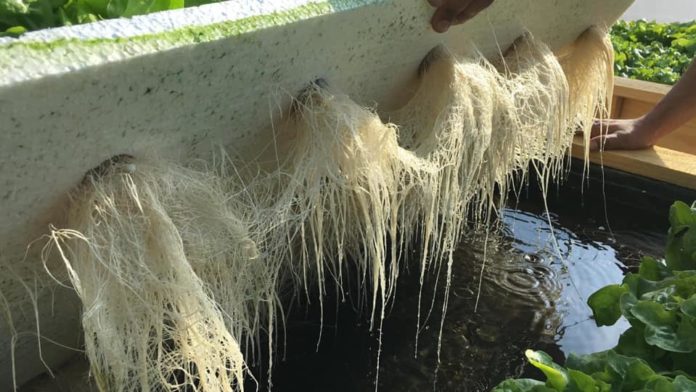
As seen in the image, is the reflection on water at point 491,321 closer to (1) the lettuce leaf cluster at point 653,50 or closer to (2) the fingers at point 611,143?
(2) the fingers at point 611,143

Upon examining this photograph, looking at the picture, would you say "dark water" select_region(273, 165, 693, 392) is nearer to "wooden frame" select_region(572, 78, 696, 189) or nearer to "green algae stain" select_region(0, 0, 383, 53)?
"wooden frame" select_region(572, 78, 696, 189)

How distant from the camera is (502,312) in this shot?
1700 millimetres

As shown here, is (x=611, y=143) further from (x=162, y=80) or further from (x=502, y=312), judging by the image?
(x=162, y=80)

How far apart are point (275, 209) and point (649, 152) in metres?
1.48

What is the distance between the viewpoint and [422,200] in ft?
4.53

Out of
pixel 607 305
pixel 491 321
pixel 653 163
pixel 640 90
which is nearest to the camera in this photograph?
pixel 607 305

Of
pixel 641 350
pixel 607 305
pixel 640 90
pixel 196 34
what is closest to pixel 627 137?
pixel 640 90

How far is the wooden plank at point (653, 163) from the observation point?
6.91ft

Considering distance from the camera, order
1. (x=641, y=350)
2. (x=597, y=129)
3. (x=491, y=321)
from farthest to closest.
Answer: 1. (x=597, y=129)
2. (x=491, y=321)
3. (x=641, y=350)

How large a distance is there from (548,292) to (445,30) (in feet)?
2.35

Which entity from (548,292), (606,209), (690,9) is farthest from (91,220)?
(690,9)

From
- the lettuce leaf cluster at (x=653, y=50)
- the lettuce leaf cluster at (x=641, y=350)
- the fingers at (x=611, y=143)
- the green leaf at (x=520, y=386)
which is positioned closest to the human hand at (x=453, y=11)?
the lettuce leaf cluster at (x=641, y=350)

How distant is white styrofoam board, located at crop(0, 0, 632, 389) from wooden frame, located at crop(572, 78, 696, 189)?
3.44 ft

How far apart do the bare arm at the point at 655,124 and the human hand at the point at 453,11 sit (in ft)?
2.81
